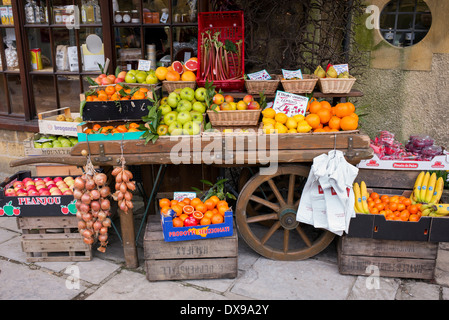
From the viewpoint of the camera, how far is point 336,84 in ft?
12.6

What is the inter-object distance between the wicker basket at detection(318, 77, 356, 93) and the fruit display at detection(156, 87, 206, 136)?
1.11m

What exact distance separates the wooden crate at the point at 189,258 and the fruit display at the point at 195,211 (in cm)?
18

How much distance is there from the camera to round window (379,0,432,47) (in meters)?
4.68

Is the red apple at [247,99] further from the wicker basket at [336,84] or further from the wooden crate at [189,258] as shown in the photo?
the wooden crate at [189,258]

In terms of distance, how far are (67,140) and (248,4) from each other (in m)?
2.46

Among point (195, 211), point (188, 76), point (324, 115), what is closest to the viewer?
point (195, 211)

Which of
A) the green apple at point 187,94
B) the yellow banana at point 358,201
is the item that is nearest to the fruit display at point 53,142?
the green apple at point 187,94

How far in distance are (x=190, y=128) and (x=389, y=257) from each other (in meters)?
2.02

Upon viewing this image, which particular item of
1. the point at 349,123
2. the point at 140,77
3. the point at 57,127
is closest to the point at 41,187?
the point at 57,127

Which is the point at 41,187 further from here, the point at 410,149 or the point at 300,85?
the point at 410,149

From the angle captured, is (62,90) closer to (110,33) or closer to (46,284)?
(110,33)

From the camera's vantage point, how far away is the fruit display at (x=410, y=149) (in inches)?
161

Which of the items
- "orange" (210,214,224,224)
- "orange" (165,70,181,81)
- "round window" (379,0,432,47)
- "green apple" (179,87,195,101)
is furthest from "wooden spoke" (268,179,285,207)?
"round window" (379,0,432,47)

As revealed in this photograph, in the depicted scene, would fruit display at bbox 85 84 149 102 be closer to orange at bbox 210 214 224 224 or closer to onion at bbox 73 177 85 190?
onion at bbox 73 177 85 190
